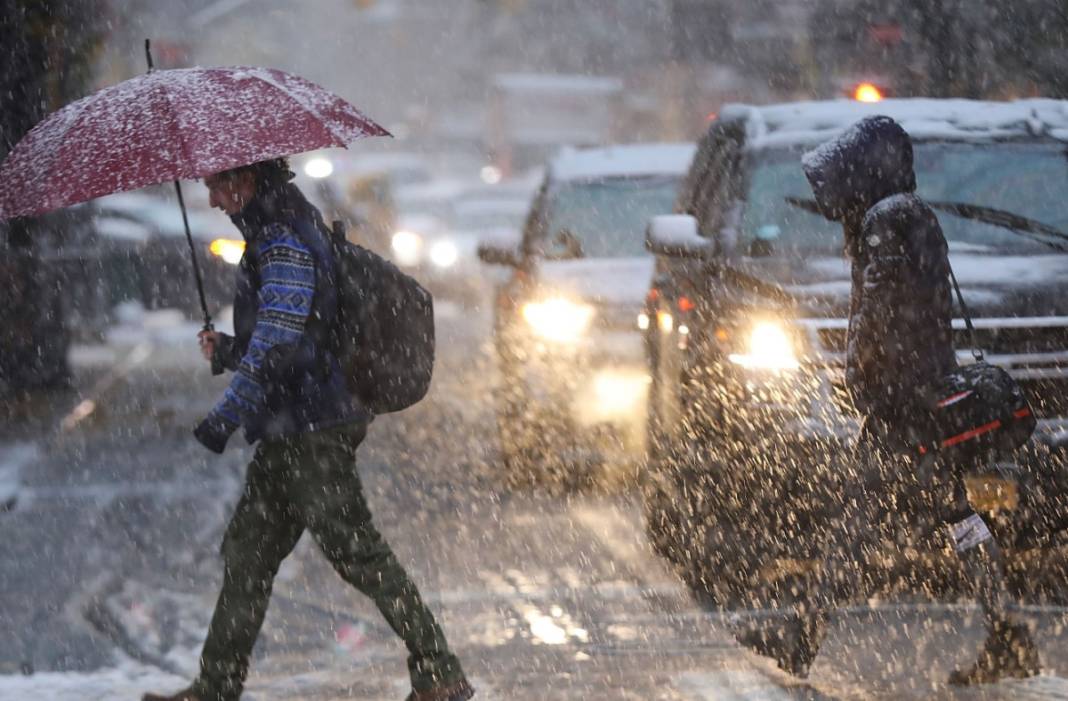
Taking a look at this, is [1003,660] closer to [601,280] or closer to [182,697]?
[182,697]

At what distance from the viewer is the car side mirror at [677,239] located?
790 centimetres

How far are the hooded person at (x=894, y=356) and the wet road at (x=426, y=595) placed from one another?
17cm

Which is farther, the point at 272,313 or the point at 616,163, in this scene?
the point at 616,163

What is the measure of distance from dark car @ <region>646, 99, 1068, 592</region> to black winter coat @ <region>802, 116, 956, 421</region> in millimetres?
584

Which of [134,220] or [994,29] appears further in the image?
[134,220]

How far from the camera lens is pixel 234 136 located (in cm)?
516

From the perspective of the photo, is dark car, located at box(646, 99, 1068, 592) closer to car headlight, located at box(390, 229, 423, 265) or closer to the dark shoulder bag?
the dark shoulder bag

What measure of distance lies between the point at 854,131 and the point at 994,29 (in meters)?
10.2

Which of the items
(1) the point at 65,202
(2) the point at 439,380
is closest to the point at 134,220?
(2) the point at 439,380

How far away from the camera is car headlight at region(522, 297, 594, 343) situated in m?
10.1

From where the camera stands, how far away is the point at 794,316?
22.9ft

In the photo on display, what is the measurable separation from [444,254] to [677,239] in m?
18.8

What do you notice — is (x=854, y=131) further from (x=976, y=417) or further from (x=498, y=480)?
(x=498, y=480)

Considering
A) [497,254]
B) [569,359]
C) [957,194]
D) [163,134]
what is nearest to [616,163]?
[497,254]
